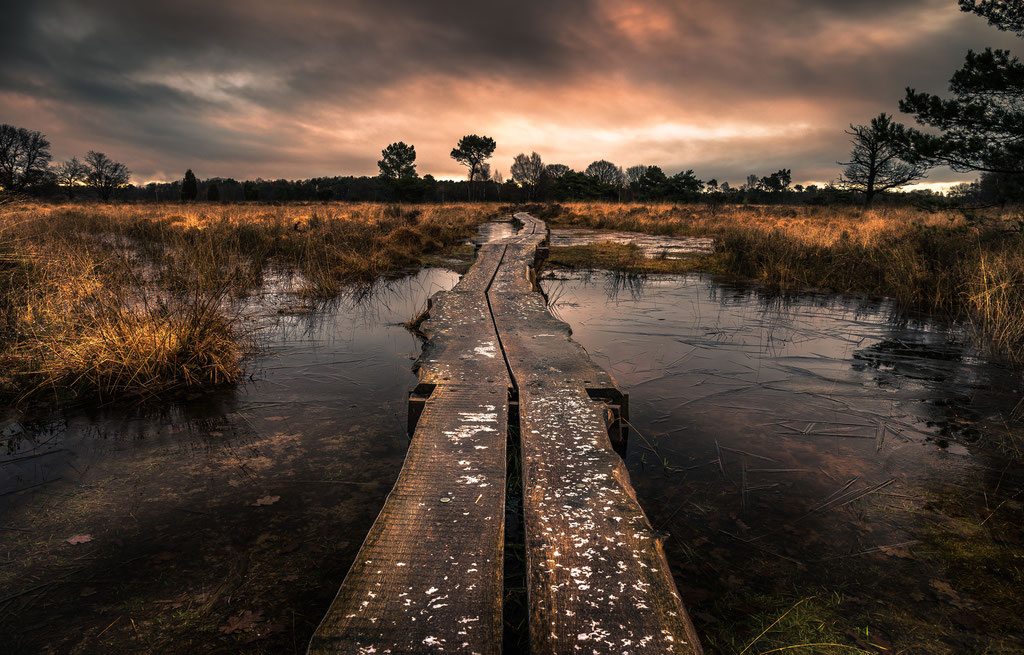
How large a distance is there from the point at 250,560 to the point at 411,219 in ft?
58.2

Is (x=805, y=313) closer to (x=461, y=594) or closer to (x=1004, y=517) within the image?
(x=1004, y=517)

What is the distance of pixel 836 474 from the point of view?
102 inches

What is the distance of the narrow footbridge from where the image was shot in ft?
3.93

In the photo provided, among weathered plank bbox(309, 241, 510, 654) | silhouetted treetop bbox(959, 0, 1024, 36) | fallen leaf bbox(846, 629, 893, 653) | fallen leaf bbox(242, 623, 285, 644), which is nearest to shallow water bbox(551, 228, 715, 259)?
silhouetted treetop bbox(959, 0, 1024, 36)

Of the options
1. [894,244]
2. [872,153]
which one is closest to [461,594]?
[894,244]

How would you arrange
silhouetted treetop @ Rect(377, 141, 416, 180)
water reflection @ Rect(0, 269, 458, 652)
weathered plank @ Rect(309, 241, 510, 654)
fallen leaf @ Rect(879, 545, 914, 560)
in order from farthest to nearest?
silhouetted treetop @ Rect(377, 141, 416, 180) < fallen leaf @ Rect(879, 545, 914, 560) < water reflection @ Rect(0, 269, 458, 652) < weathered plank @ Rect(309, 241, 510, 654)

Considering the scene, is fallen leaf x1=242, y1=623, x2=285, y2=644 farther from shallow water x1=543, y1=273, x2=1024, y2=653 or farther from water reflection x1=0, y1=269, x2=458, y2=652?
shallow water x1=543, y1=273, x2=1024, y2=653

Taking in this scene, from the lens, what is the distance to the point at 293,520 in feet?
7.02

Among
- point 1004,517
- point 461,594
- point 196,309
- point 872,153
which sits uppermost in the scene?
point 872,153

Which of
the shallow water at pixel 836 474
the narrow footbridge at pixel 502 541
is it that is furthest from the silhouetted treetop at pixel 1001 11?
the narrow footbridge at pixel 502 541

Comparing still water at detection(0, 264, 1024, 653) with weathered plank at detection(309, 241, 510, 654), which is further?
still water at detection(0, 264, 1024, 653)

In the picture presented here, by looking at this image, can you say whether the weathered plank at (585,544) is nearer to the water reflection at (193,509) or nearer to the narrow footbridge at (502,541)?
the narrow footbridge at (502,541)

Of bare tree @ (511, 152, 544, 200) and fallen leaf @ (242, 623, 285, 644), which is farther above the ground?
bare tree @ (511, 152, 544, 200)

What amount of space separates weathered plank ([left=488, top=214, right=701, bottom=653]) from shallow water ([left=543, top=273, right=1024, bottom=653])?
43 centimetres
